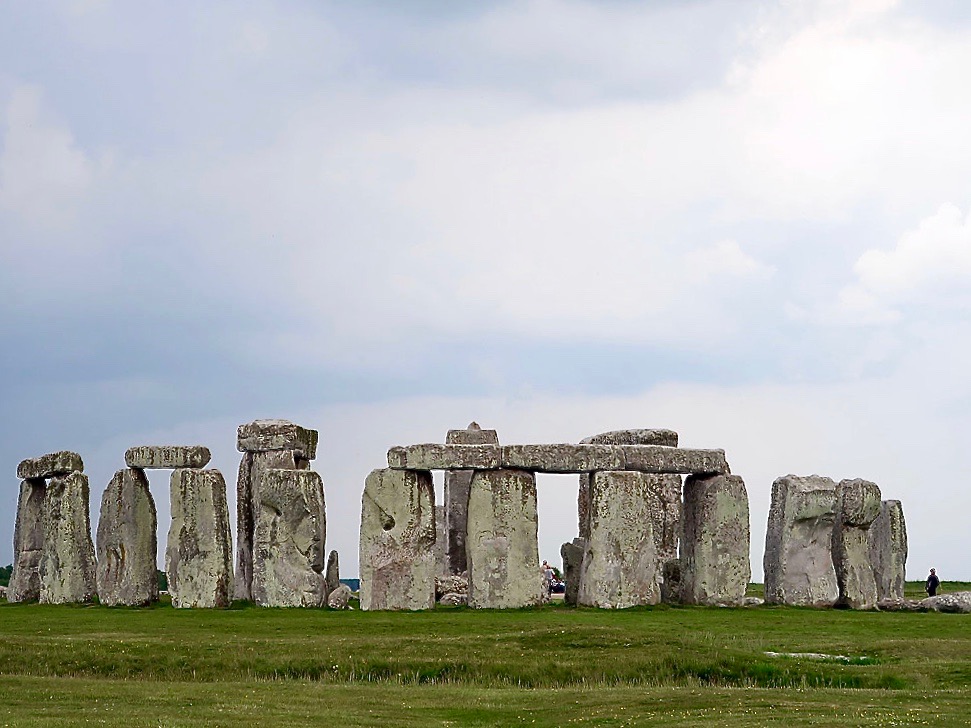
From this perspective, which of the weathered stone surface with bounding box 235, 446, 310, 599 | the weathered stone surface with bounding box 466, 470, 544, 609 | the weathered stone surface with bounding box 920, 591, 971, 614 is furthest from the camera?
the weathered stone surface with bounding box 235, 446, 310, 599

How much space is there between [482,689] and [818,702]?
454cm

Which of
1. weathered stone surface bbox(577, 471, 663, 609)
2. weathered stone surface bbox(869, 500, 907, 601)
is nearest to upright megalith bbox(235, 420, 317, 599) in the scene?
weathered stone surface bbox(577, 471, 663, 609)

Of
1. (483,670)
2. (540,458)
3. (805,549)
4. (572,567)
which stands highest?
(540,458)

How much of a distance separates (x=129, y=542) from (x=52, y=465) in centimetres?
331

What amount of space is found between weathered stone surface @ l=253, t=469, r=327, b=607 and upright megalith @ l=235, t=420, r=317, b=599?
1624mm

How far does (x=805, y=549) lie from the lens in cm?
3316

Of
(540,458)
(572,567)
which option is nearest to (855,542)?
(572,567)

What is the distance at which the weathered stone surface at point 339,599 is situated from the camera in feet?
109

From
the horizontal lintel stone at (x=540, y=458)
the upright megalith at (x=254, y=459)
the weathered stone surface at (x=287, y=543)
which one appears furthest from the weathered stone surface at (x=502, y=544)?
the upright megalith at (x=254, y=459)

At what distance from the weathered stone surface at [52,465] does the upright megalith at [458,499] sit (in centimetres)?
812

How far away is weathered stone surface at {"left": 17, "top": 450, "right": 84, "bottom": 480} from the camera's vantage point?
35.9 meters

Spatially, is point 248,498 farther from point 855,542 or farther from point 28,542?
point 855,542

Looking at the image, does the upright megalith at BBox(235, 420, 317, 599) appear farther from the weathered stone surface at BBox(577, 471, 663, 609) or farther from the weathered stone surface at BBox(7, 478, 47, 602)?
the weathered stone surface at BBox(577, 471, 663, 609)

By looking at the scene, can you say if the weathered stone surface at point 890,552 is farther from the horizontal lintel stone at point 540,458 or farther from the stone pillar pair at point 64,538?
the stone pillar pair at point 64,538
